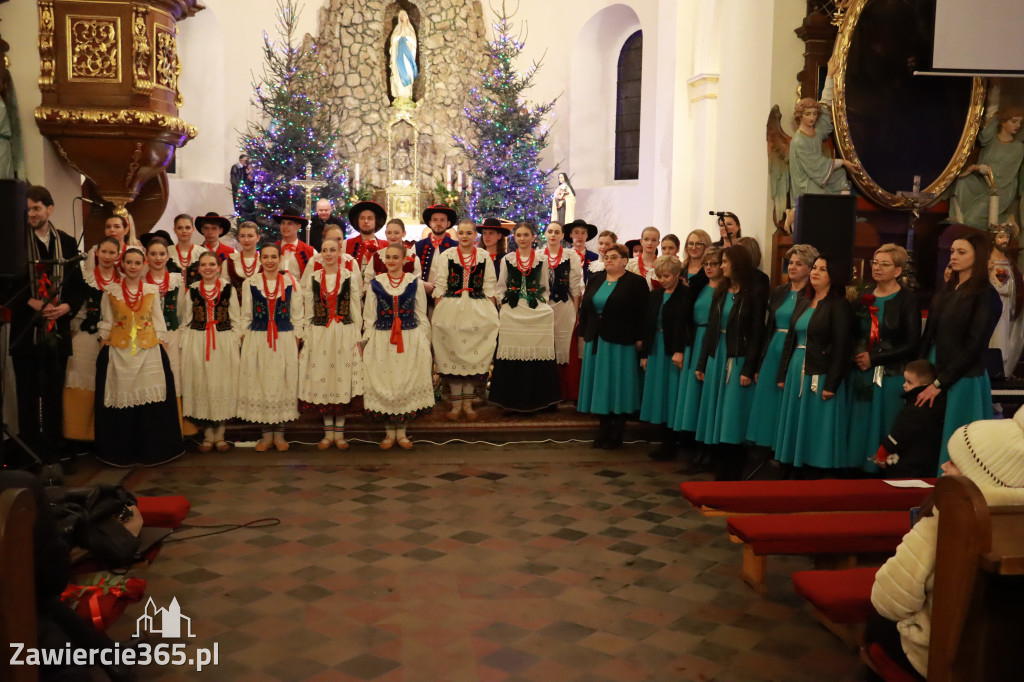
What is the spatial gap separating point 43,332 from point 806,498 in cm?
561

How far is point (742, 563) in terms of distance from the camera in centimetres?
509

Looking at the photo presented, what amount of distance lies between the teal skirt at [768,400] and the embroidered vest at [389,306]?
3037mm

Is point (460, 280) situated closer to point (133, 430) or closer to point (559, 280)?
point (559, 280)

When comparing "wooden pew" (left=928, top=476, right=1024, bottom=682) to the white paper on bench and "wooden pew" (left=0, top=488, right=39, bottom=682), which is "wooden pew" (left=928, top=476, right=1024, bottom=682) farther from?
"wooden pew" (left=0, top=488, right=39, bottom=682)

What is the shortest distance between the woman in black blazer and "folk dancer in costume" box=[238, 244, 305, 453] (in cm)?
256

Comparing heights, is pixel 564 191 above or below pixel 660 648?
above

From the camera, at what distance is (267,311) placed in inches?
A: 301

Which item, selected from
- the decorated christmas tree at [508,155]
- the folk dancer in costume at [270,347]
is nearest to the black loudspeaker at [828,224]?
the folk dancer in costume at [270,347]

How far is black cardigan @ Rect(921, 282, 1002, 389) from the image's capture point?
5.55 m

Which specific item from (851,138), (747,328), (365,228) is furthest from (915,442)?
(365,228)

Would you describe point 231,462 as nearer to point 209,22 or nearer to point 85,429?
point 85,429

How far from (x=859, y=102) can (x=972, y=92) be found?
137 cm

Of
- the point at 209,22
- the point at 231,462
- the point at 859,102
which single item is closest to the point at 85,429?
the point at 231,462

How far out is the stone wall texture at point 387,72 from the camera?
17.7 m
